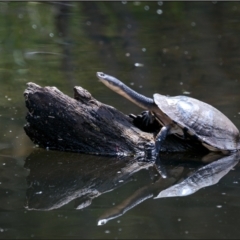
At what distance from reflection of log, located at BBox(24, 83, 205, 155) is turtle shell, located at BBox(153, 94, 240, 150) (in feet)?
1.04

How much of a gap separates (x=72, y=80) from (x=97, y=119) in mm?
2935

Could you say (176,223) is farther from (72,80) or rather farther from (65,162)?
(72,80)

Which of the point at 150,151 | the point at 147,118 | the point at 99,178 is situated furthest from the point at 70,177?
the point at 147,118

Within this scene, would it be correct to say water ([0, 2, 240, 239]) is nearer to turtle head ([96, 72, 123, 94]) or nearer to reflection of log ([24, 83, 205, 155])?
reflection of log ([24, 83, 205, 155])

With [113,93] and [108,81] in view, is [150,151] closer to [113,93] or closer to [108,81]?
[108,81]

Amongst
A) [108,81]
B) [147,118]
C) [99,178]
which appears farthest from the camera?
[108,81]

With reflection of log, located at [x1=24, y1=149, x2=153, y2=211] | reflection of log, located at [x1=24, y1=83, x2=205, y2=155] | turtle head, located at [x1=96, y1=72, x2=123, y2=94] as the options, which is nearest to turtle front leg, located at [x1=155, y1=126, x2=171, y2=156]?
reflection of log, located at [x1=24, y1=83, x2=205, y2=155]

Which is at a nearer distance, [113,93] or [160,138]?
[160,138]

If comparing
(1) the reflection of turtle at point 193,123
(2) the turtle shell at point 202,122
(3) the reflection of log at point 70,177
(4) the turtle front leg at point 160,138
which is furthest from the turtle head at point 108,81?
(3) the reflection of log at point 70,177

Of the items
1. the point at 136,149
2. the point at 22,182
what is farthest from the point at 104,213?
the point at 136,149

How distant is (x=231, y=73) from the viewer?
9.05m

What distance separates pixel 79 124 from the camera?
19.4ft

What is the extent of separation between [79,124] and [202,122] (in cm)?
109

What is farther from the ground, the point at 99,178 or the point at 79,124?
the point at 79,124
